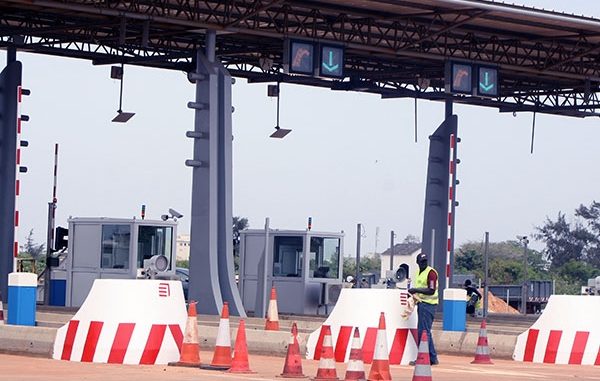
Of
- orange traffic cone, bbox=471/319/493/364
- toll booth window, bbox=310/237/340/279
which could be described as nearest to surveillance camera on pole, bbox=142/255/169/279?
toll booth window, bbox=310/237/340/279

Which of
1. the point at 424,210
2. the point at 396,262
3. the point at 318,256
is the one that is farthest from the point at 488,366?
the point at 396,262

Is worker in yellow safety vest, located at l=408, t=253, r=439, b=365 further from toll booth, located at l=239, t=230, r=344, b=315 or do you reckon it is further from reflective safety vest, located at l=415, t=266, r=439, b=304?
toll booth, located at l=239, t=230, r=344, b=315

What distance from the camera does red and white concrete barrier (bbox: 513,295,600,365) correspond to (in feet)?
75.9

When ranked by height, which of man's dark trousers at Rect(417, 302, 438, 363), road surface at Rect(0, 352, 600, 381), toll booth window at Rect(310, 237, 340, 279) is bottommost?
road surface at Rect(0, 352, 600, 381)

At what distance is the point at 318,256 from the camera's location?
4272cm

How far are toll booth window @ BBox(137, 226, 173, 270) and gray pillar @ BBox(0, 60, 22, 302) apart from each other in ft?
10.1

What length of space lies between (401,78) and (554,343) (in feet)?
82.3

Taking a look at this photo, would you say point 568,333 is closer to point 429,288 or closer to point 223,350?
point 429,288

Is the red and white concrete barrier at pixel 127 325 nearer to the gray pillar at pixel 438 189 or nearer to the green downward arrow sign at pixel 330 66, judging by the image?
the green downward arrow sign at pixel 330 66

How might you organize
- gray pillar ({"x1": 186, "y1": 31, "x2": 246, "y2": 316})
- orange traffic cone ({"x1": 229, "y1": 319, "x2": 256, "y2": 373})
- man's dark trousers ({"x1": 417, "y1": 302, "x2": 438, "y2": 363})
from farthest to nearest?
gray pillar ({"x1": 186, "y1": 31, "x2": 246, "y2": 316}) < man's dark trousers ({"x1": 417, "y1": 302, "x2": 438, "y2": 363}) < orange traffic cone ({"x1": 229, "y1": 319, "x2": 256, "y2": 373})

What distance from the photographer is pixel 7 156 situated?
130 ft

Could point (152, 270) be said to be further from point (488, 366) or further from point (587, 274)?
point (587, 274)

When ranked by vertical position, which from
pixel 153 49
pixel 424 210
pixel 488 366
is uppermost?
pixel 153 49

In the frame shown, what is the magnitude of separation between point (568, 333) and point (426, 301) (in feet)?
8.36
